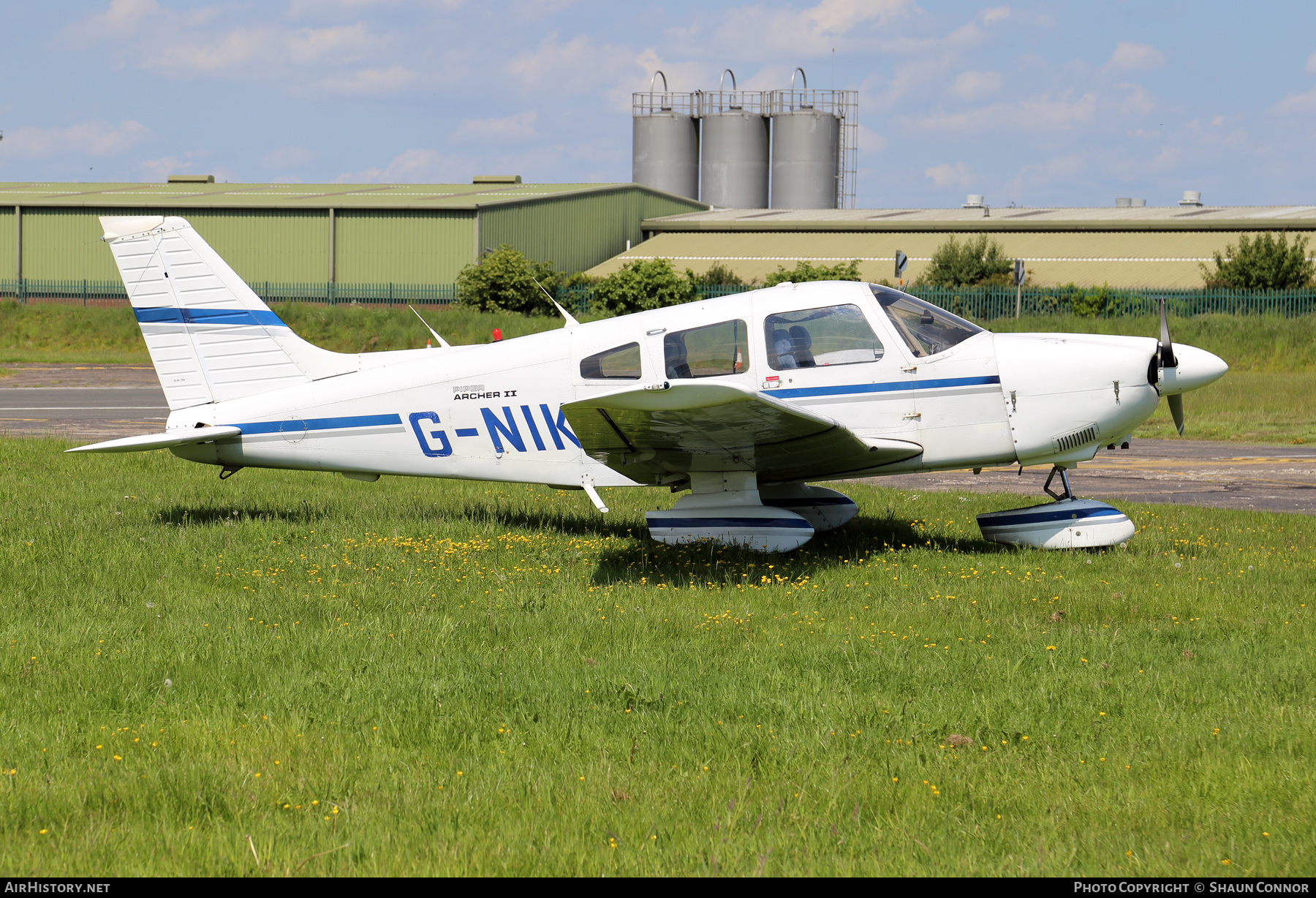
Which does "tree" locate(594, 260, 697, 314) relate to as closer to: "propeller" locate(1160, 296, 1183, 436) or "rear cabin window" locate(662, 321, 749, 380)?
"propeller" locate(1160, 296, 1183, 436)

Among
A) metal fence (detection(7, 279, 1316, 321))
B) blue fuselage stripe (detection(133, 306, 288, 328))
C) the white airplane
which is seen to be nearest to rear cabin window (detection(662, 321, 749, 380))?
the white airplane

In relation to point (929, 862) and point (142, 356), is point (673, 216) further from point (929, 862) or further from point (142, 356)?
point (929, 862)

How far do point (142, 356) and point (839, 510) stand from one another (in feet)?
99.6

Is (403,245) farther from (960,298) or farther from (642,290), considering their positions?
(960,298)

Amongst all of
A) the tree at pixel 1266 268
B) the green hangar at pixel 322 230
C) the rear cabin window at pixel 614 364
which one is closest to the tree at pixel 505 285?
the green hangar at pixel 322 230

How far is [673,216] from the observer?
56875mm

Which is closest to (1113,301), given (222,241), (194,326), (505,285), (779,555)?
(505,285)

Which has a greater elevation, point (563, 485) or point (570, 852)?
point (563, 485)

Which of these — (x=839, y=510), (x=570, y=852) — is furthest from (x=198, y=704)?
(x=839, y=510)

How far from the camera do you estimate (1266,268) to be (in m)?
36.7

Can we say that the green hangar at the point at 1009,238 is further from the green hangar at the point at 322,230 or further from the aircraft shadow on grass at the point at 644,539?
the aircraft shadow on grass at the point at 644,539

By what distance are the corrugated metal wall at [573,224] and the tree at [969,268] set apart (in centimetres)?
1538

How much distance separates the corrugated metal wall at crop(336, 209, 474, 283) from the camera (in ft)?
140

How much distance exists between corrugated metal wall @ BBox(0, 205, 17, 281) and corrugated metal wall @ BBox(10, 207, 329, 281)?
502mm
